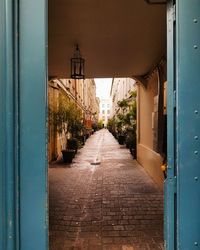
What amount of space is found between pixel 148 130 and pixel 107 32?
562cm

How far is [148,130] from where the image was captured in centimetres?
1066

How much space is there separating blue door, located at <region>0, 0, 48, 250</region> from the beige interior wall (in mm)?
6208

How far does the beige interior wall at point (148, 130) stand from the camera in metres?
8.70

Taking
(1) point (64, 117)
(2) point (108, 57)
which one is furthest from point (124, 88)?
(2) point (108, 57)

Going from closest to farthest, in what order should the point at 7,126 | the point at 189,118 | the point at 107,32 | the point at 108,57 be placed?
the point at 7,126 → the point at 189,118 → the point at 107,32 → the point at 108,57

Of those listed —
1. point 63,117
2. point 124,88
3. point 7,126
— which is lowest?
point 7,126

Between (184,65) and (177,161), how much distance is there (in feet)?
2.40

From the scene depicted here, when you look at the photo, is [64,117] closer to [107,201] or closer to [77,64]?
[77,64]

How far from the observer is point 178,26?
2.09m

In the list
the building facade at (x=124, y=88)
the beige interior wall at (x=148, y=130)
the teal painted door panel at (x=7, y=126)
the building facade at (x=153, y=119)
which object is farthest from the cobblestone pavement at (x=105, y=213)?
the building facade at (x=124, y=88)

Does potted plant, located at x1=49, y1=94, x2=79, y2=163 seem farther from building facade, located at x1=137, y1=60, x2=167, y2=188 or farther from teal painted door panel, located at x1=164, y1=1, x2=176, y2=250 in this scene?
teal painted door panel, located at x1=164, y1=1, x2=176, y2=250

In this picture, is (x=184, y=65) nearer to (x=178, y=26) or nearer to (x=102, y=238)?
(x=178, y=26)

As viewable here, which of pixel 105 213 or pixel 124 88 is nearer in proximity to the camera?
pixel 105 213

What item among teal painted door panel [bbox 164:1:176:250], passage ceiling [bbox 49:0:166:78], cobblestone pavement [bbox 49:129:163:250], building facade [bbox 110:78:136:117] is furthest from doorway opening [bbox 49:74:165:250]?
building facade [bbox 110:78:136:117]
